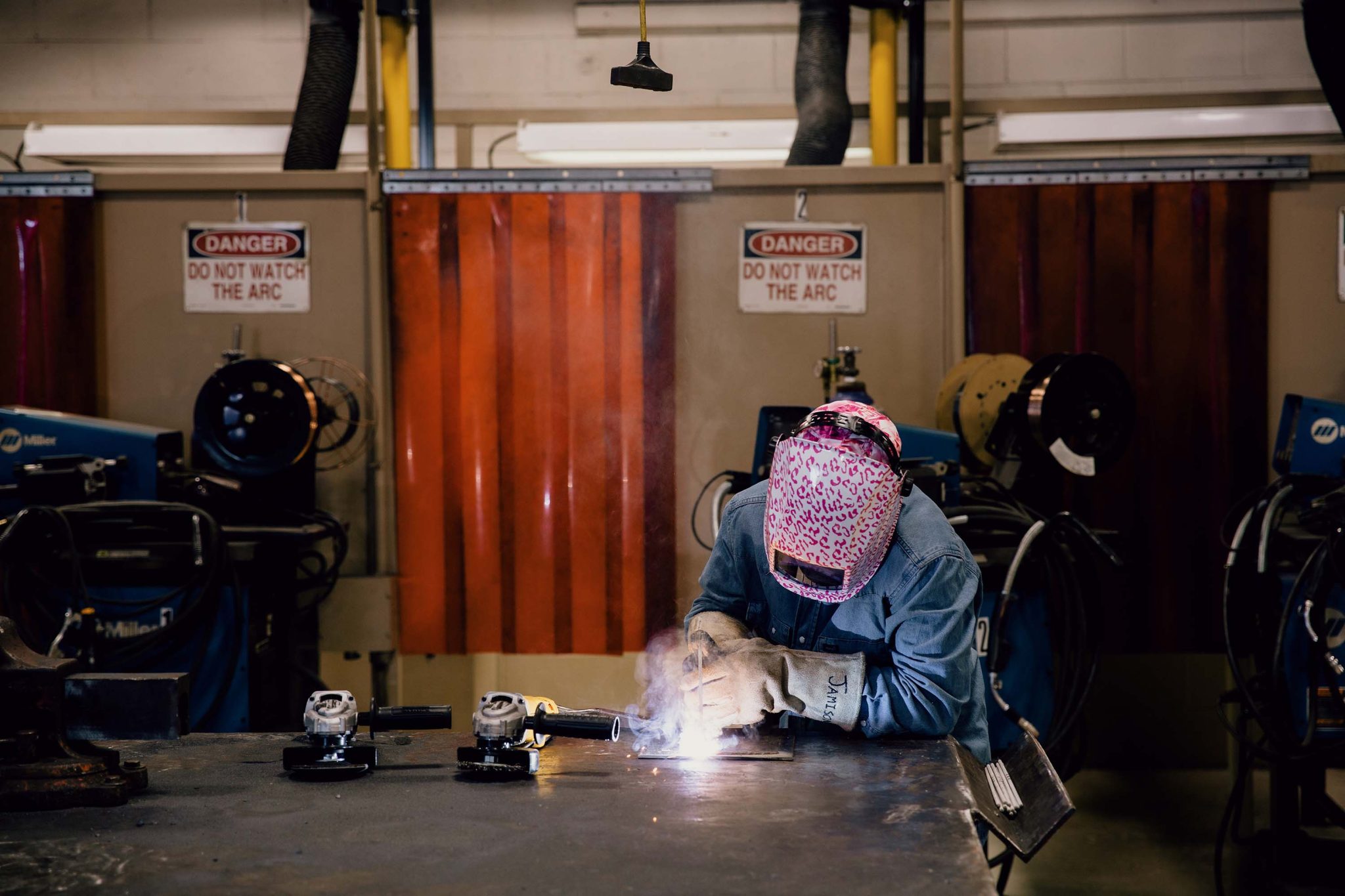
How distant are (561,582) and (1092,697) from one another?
1736 millimetres

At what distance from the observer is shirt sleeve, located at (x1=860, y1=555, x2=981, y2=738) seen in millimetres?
1589

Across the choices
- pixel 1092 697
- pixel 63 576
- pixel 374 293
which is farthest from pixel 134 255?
pixel 1092 697

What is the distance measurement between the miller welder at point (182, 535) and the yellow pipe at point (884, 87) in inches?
78.5

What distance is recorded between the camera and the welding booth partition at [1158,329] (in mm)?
3400

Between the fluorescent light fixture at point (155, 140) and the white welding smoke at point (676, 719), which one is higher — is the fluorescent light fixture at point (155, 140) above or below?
above

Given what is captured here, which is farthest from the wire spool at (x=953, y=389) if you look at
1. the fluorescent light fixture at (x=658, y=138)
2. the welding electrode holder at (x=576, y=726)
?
the welding electrode holder at (x=576, y=726)

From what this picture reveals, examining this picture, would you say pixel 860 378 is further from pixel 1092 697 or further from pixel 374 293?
pixel 374 293

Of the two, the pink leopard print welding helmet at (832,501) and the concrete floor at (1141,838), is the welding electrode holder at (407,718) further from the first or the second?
the concrete floor at (1141,838)

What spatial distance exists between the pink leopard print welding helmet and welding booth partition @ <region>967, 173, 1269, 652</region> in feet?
6.47

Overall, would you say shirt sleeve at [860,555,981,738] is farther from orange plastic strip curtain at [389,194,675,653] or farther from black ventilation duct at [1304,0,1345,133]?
black ventilation duct at [1304,0,1345,133]

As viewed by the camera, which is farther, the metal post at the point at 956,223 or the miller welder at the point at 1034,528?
the metal post at the point at 956,223

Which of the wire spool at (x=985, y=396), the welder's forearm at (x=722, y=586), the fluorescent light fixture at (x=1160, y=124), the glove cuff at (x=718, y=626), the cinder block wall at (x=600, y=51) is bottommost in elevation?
the glove cuff at (x=718, y=626)

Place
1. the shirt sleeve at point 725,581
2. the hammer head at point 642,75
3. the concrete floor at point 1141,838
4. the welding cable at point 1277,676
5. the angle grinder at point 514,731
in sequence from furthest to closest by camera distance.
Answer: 1. the concrete floor at point 1141,838
2. the welding cable at point 1277,676
3. the hammer head at point 642,75
4. the shirt sleeve at point 725,581
5. the angle grinder at point 514,731

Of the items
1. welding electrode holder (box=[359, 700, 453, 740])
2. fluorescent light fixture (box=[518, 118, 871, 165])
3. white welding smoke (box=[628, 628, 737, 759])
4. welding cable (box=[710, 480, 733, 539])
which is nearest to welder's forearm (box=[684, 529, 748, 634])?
white welding smoke (box=[628, 628, 737, 759])
